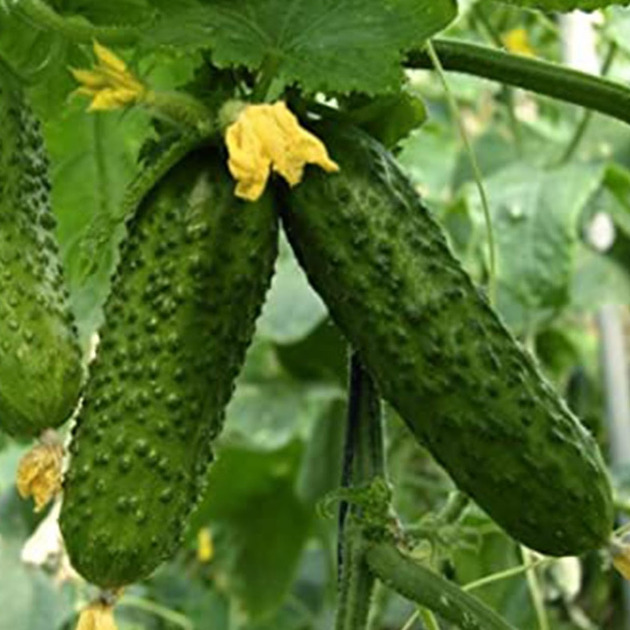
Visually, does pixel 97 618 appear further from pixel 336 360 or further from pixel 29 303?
pixel 336 360

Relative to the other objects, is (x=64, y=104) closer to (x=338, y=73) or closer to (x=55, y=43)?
(x=55, y=43)

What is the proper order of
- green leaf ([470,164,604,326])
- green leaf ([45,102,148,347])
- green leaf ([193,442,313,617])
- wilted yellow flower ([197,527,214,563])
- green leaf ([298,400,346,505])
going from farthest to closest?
1. wilted yellow flower ([197,527,214,563])
2. green leaf ([193,442,313,617])
3. green leaf ([298,400,346,505])
4. green leaf ([470,164,604,326])
5. green leaf ([45,102,148,347])

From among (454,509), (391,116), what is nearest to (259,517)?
(454,509)

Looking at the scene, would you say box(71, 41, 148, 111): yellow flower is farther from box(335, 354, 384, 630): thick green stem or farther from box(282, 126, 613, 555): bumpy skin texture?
box(335, 354, 384, 630): thick green stem

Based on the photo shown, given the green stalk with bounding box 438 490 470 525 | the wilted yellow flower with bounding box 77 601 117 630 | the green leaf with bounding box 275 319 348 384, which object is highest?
the wilted yellow flower with bounding box 77 601 117 630

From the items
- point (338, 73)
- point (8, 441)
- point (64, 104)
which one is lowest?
point (8, 441)

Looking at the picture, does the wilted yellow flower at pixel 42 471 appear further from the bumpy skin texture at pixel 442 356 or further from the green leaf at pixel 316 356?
the green leaf at pixel 316 356

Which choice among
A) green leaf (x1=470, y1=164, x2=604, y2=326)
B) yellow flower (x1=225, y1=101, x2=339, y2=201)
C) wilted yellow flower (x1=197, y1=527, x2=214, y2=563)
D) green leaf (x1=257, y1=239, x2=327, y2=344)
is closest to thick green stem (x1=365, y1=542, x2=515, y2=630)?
yellow flower (x1=225, y1=101, x2=339, y2=201)

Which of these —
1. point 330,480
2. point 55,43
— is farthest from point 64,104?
point 330,480
